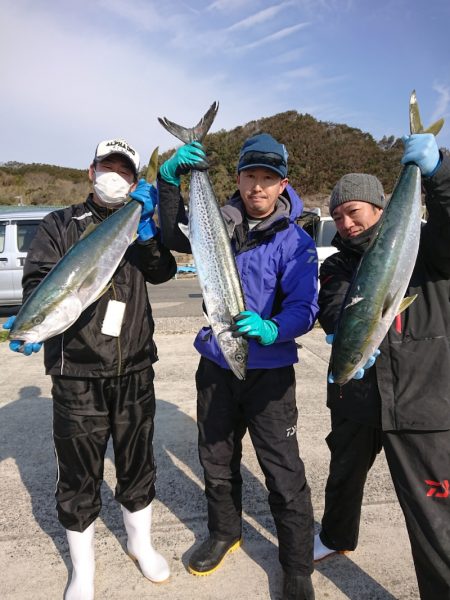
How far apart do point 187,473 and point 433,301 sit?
8.01ft

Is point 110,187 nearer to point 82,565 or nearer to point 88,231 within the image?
point 88,231

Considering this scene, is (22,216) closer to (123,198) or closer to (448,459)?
(123,198)

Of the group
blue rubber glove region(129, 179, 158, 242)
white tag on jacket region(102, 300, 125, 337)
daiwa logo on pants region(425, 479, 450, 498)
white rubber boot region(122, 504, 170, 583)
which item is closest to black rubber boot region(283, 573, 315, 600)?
white rubber boot region(122, 504, 170, 583)

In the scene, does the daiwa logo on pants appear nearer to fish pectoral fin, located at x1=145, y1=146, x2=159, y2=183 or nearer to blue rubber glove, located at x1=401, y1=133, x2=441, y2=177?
blue rubber glove, located at x1=401, y1=133, x2=441, y2=177

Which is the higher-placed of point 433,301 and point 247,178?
point 247,178

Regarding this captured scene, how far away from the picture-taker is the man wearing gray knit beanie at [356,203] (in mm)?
2297

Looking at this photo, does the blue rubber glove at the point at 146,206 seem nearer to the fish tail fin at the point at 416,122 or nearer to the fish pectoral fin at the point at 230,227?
the fish pectoral fin at the point at 230,227

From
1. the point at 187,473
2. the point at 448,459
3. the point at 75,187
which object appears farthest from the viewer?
the point at 75,187

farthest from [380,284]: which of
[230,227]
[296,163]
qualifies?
[296,163]

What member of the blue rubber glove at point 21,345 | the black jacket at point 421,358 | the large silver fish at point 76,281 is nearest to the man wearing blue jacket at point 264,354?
the large silver fish at point 76,281

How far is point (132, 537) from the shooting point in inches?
104

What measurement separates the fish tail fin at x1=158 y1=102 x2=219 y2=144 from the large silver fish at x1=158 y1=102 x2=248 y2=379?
44cm

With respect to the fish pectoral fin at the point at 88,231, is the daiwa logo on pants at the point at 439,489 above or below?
below

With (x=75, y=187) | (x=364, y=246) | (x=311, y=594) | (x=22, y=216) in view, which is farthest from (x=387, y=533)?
(x=75, y=187)
